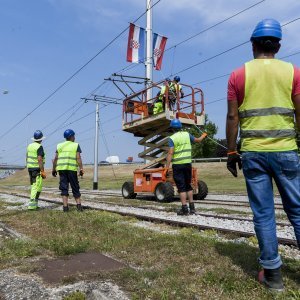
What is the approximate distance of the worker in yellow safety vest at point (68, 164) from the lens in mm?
10172

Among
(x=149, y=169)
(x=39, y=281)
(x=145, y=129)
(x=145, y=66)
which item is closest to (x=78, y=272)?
(x=39, y=281)

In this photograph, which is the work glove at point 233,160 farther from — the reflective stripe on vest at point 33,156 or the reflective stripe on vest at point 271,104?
the reflective stripe on vest at point 33,156

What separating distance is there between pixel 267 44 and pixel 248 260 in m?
2.29

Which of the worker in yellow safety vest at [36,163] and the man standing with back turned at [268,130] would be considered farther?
the worker in yellow safety vest at [36,163]

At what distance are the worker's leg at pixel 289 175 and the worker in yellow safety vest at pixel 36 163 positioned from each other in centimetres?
853

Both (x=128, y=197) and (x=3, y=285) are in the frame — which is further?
(x=128, y=197)

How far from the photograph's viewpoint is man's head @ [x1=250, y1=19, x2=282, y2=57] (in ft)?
11.9

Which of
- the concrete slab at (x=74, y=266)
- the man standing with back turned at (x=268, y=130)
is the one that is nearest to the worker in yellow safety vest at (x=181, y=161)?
the concrete slab at (x=74, y=266)

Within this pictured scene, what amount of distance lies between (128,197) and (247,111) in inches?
504

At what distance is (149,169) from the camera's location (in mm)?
14742

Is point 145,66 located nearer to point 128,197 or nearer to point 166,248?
point 128,197

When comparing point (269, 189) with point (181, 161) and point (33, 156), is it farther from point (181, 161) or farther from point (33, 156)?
point (33, 156)

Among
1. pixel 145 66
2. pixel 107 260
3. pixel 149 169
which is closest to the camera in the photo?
pixel 107 260

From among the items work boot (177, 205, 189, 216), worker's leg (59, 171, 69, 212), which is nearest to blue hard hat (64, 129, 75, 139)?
worker's leg (59, 171, 69, 212)
